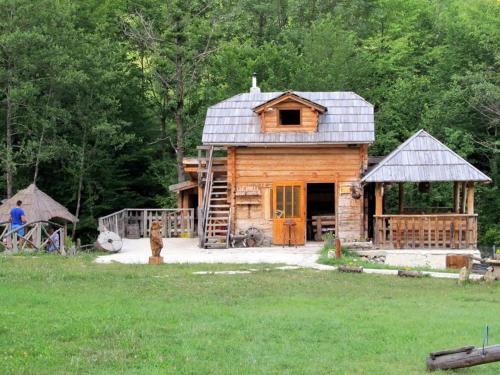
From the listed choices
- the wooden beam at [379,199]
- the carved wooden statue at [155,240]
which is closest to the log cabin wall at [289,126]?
the wooden beam at [379,199]

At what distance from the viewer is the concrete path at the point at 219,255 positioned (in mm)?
21359

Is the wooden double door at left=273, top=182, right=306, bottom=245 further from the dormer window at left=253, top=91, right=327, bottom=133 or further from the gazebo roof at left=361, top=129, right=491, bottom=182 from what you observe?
the gazebo roof at left=361, top=129, right=491, bottom=182

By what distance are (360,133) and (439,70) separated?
1452 centimetres

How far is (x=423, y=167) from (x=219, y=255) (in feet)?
23.1

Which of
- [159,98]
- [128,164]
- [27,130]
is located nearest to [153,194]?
[128,164]

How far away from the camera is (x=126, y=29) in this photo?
41.2 metres

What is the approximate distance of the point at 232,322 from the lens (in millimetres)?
11812

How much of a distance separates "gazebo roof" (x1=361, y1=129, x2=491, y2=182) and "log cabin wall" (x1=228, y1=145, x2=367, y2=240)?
168 cm

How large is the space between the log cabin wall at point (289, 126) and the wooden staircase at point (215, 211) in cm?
244

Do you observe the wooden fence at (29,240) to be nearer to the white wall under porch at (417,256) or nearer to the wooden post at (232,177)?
the wooden post at (232,177)

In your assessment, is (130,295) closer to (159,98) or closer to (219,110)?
(219,110)

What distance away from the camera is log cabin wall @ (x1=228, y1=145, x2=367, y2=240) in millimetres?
26547

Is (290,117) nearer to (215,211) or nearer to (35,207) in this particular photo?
(215,211)

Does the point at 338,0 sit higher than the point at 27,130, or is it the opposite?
the point at 338,0
